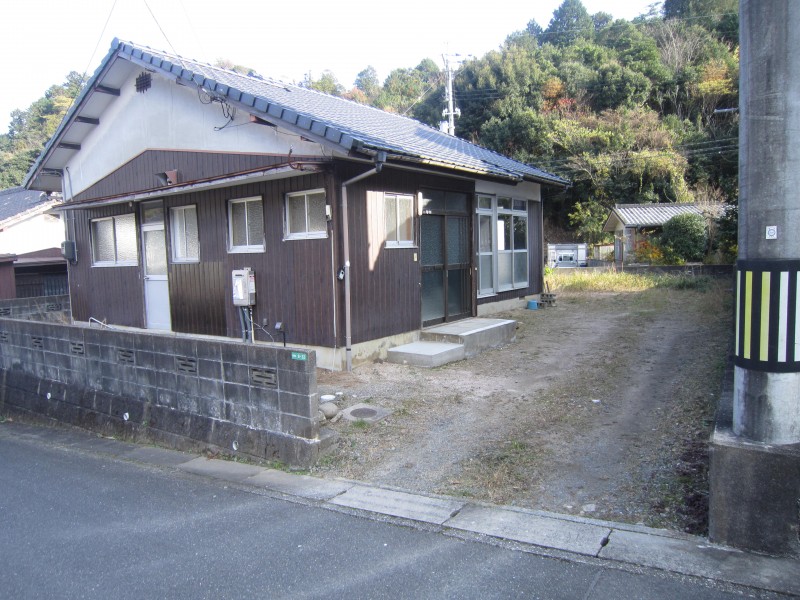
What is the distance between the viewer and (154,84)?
33.4 feet

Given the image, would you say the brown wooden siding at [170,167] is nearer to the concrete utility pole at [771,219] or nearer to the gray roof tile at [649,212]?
the concrete utility pole at [771,219]

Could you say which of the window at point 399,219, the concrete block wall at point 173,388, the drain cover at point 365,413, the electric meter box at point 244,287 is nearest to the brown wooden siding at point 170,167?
the electric meter box at point 244,287

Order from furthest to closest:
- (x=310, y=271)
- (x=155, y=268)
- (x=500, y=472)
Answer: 1. (x=155, y=268)
2. (x=310, y=271)
3. (x=500, y=472)

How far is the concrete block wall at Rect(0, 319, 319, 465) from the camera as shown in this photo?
5.09m

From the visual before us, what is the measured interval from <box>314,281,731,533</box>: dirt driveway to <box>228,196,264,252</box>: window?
2589 millimetres

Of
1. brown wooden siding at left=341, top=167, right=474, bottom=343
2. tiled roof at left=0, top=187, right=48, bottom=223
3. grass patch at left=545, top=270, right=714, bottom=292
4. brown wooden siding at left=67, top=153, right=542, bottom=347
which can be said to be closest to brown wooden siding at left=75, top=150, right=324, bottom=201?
brown wooden siding at left=67, top=153, right=542, bottom=347

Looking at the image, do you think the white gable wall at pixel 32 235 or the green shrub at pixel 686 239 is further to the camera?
the green shrub at pixel 686 239

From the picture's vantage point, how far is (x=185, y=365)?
232 inches

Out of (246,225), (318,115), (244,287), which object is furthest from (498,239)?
(244,287)

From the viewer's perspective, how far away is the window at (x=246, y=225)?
29.8 ft

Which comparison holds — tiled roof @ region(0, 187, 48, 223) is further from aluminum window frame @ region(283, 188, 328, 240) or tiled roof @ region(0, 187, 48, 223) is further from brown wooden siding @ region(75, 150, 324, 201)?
aluminum window frame @ region(283, 188, 328, 240)

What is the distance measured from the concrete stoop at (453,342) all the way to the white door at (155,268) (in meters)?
5.05

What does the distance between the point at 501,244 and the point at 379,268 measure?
455 centimetres

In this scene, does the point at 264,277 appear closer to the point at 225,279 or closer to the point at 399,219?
the point at 225,279
